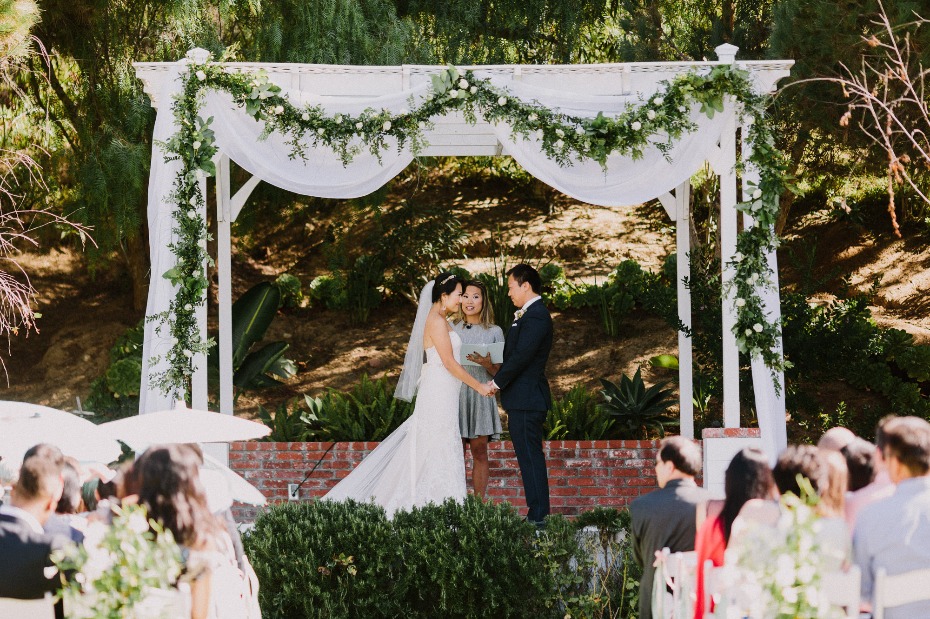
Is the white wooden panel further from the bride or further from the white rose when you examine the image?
the white rose

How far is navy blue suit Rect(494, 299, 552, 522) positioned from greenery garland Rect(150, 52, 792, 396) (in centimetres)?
110

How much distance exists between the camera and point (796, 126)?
9.11 meters

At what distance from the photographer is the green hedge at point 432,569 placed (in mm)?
5473

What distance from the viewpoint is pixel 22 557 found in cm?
363

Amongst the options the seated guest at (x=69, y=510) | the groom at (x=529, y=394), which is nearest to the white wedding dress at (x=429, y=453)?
the groom at (x=529, y=394)

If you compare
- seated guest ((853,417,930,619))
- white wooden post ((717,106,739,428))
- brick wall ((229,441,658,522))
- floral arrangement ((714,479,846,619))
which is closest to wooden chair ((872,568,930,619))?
seated guest ((853,417,930,619))

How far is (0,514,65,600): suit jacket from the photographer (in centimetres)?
362

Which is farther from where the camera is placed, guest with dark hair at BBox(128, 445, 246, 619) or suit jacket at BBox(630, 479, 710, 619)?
suit jacket at BBox(630, 479, 710, 619)

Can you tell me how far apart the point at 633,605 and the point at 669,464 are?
1722 mm

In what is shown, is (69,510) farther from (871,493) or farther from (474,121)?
(474,121)

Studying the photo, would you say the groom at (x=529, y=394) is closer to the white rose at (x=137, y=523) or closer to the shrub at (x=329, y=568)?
the shrub at (x=329, y=568)

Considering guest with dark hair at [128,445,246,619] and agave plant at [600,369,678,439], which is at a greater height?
agave plant at [600,369,678,439]

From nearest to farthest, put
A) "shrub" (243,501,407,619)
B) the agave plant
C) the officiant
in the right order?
"shrub" (243,501,407,619), the officiant, the agave plant

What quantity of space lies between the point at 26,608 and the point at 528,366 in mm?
3573
